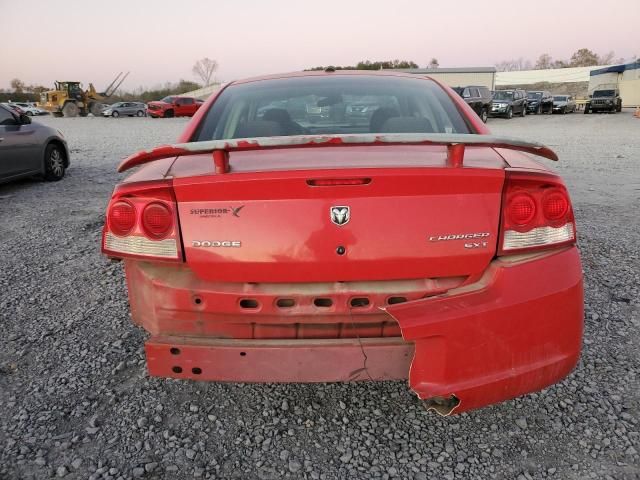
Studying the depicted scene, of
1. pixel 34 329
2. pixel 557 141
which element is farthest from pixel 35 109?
pixel 34 329

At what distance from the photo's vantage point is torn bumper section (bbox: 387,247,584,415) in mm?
1728

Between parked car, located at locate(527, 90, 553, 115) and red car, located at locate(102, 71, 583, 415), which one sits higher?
red car, located at locate(102, 71, 583, 415)

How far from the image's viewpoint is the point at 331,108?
9.82ft

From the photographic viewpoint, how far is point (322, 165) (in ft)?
5.98

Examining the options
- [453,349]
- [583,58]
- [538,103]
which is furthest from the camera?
[583,58]

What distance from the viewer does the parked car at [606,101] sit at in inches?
1337

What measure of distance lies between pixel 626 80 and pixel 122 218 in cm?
4769

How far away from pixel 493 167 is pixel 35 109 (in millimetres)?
53266

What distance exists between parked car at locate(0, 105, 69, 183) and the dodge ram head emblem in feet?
23.7

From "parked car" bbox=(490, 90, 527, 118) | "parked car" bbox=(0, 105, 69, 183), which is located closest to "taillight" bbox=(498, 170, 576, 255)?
"parked car" bbox=(0, 105, 69, 183)

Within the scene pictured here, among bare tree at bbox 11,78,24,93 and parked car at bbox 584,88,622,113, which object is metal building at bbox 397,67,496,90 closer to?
parked car at bbox 584,88,622,113

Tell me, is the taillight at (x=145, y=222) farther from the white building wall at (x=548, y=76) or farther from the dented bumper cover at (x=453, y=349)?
the white building wall at (x=548, y=76)

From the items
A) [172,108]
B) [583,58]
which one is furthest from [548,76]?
[172,108]

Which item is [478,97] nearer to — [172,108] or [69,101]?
[172,108]
